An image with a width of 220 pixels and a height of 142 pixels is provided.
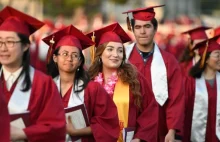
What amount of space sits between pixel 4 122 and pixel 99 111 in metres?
1.83

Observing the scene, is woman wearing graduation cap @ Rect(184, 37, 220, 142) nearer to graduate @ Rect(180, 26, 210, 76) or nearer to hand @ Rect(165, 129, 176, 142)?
graduate @ Rect(180, 26, 210, 76)

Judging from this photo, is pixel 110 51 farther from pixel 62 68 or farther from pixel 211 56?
pixel 211 56

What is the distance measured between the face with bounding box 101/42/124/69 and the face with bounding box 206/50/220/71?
2.08 m

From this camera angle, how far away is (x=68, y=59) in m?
9.02

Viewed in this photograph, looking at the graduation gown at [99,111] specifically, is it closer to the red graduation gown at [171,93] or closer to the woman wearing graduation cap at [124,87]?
the woman wearing graduation cap at [124,87]

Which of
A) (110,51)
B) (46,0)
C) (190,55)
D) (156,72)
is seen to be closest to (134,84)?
(110,51)

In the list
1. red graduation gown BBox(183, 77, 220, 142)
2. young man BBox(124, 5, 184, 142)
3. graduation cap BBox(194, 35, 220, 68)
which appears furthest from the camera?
graduation cap BBox(194, 35, 220, 68)

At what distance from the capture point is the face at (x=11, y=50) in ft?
24.8

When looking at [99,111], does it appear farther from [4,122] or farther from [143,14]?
[143,14]

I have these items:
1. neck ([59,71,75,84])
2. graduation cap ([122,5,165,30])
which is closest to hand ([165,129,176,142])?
graduation cap ([122,5,165,30])

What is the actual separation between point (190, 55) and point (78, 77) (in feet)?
15.4

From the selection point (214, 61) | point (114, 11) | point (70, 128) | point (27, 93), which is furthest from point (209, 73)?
point (114, 11)

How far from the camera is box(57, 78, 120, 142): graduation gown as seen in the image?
8.92 metres

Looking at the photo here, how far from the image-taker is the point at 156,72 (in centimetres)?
1088
